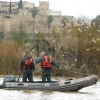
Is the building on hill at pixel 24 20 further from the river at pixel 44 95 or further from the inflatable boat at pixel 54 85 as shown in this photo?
the river at pixel 44 95

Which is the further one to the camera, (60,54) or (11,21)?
(11,21)

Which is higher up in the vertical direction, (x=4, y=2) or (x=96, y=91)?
(x=4, y=2)

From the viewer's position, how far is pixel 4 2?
342 feet

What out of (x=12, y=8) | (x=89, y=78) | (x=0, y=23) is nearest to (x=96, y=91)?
(x=89, y=78)

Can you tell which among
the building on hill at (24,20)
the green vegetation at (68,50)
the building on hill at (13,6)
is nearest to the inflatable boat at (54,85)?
the green vegetation at (68,50)

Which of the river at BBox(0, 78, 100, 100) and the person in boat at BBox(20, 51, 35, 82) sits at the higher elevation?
the person in boat at BBox(20, 51, 35, 82)

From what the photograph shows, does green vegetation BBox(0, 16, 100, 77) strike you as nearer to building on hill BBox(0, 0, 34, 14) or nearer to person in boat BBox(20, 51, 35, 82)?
person in boat BBox(20, 51, 35, 82)

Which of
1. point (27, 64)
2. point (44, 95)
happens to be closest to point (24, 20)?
point (27, 64)

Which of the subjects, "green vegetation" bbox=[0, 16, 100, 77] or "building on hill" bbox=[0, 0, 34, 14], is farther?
"building on hill" bbox=[0, 0, 34, 14]

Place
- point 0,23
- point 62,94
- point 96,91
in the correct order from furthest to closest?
point 0,23 → point 96,91 → point 62,94

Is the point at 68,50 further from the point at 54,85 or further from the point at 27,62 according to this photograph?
the point at 54,85

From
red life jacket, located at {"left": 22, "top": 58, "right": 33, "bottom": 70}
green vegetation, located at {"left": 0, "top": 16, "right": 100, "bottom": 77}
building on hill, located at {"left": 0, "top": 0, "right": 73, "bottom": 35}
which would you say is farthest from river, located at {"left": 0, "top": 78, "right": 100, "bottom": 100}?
building on hill, located at {"left": 0, "top": 0, "right": 73, "bottom": 35}

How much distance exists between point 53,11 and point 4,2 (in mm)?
8708

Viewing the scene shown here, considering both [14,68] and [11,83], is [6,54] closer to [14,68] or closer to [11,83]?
[14,68]
